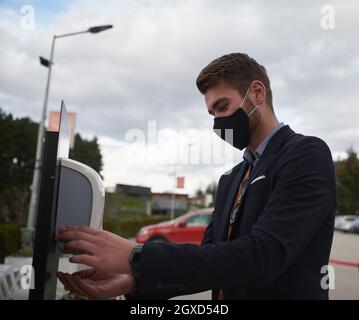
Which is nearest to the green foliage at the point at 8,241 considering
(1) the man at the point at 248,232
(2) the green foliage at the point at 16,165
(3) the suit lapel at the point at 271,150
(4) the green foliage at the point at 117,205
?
(4) the green foliage at the point at 117,205

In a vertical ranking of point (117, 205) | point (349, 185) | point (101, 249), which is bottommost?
point (101, 249)

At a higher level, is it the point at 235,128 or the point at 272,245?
the point at 235,128

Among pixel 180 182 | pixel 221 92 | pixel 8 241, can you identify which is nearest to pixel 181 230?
pixel 8 241

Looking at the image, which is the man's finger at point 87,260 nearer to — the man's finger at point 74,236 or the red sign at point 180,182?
the man's finger at point 74,236

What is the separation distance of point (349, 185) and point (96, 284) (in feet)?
144

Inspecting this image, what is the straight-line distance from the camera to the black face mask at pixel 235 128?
1324mm

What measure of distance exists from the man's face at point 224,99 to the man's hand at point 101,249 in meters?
0.56

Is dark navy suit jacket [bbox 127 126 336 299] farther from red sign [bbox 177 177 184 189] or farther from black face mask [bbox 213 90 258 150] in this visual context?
red sign [bbox 177 177 184 189]

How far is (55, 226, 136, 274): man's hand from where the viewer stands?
91 cm

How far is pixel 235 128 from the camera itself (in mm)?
1383

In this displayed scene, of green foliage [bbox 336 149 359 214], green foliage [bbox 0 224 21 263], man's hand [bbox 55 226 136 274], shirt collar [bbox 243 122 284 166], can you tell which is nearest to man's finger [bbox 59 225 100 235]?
man's hand [bbox 55 226 136 274]

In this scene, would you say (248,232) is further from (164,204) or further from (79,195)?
(164,204)

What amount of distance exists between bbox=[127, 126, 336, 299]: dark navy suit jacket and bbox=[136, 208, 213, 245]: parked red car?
11746mm
